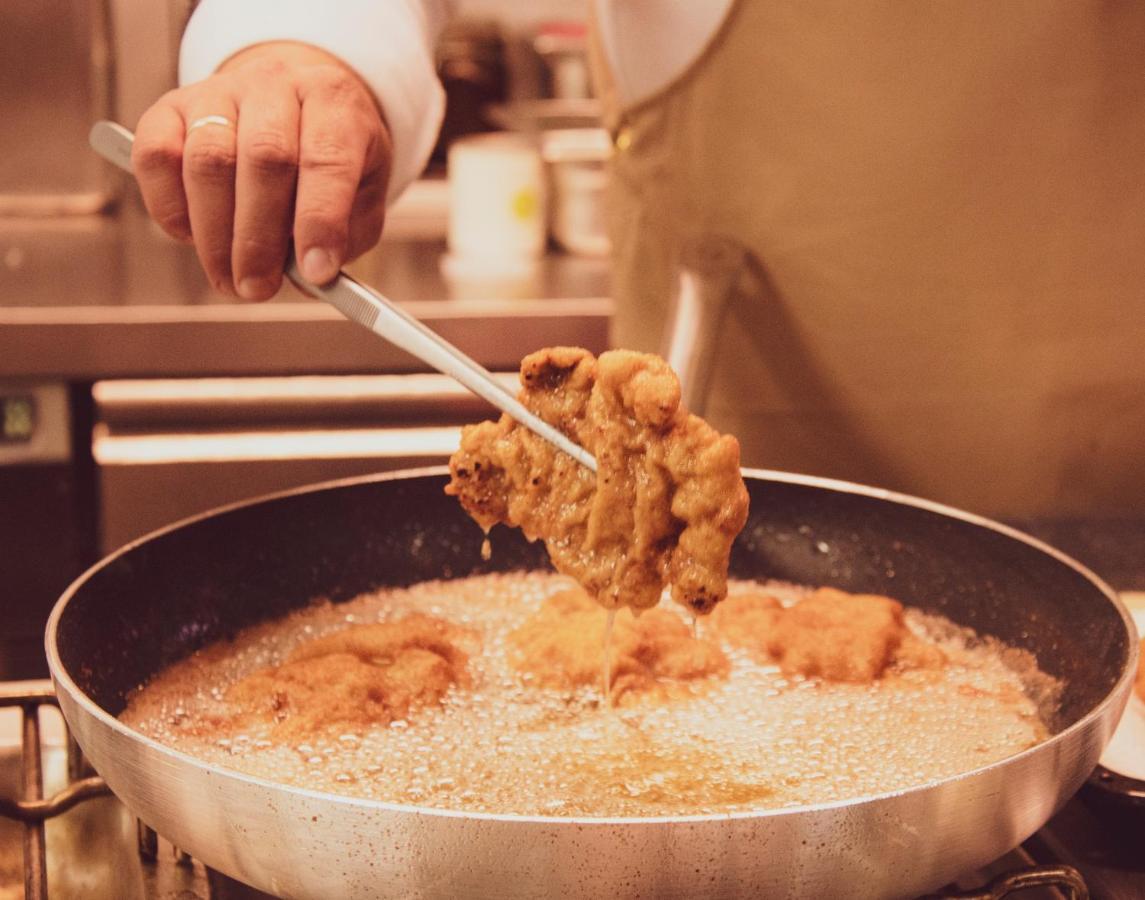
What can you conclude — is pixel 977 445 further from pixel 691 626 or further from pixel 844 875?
pixel 844 875

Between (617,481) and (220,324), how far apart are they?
4.18 feet

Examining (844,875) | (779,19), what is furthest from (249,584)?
(779,19)

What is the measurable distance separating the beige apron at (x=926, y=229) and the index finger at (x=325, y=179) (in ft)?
1.90

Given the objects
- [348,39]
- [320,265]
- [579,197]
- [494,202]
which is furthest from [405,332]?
[579,197]

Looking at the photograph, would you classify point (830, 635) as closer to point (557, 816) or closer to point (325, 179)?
point (557, 816)

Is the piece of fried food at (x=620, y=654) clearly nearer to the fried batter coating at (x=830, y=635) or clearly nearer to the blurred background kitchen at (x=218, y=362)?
the fried batter coating at (x=830, y=635)

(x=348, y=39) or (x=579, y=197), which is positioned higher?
(x=348, y=39)

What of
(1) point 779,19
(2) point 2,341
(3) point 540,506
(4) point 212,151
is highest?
(1) point 779,19

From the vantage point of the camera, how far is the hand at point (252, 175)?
2.98 feet

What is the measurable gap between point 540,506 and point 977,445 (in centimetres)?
76

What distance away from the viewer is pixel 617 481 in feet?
2.85

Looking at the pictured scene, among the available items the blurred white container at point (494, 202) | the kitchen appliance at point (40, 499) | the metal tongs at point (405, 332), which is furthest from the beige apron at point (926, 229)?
the kitchen appliance at point (40, 499)

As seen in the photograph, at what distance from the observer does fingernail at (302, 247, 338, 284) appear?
885mm

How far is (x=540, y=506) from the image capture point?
0.90 meters
